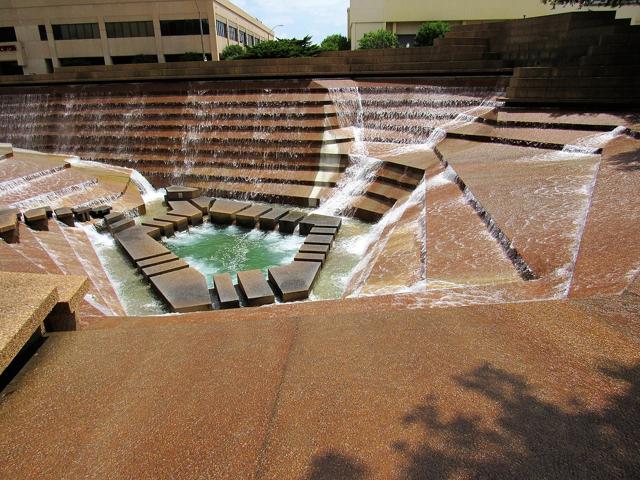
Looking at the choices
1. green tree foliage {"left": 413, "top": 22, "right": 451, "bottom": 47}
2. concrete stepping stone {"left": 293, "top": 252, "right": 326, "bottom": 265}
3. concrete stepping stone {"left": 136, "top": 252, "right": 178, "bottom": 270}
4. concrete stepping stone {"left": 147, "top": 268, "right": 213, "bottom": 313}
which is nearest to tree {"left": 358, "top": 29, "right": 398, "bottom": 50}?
green tree foliage {"left": 413, "top": 22, "right": 451, "bottom": 47}

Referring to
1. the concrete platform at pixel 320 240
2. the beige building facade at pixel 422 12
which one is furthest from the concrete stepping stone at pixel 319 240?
the beige building facade at pixel 422 12

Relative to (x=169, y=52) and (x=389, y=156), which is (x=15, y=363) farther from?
(x=169, y=52)

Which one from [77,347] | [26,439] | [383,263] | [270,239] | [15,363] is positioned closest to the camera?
[26,439]

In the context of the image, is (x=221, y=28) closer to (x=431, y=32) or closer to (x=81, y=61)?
(x=81, y=61)

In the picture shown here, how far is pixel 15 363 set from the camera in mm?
2592

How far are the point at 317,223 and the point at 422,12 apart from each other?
3731 centimetres

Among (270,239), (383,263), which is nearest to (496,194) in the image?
(383,263)

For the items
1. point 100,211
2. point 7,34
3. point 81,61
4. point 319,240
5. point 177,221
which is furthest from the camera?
point 81,61

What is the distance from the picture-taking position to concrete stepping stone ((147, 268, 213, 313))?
533 cm

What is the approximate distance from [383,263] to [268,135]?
753 cm

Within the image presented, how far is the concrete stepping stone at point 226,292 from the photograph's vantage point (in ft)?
17.6

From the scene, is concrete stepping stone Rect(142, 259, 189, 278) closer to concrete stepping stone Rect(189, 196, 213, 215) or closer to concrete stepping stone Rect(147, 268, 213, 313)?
concrete stepping stone Rect(147, 268, 213, 313)

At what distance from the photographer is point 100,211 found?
9109mm

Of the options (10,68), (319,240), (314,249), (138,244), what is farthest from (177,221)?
Result: (10,68)
